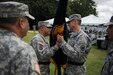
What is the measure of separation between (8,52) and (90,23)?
23.6 metres

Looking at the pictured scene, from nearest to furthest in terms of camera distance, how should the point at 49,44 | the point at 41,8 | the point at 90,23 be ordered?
the point at 49,44 → the point at 90,23 → the point at 41,8

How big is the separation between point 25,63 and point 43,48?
3514mm

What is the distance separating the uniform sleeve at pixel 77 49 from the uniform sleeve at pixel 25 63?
10.3 feet

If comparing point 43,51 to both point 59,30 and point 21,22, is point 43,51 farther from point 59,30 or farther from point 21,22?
point 21,22

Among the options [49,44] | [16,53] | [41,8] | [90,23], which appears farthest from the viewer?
[41,8]

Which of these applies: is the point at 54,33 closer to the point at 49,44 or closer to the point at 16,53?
the point at 49,44

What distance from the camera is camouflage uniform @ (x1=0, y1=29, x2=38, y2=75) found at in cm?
275

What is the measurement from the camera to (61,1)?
Result: 19.4 feet

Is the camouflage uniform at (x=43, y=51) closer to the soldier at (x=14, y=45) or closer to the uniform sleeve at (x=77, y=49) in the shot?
the uniform sleeve at (x=77, y=49)

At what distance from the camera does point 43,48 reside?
6.28m

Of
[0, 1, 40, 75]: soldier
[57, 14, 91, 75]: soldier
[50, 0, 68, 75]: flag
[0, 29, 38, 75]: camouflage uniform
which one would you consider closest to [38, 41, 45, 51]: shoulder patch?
Result: [50, 0, 68, 75]: flag

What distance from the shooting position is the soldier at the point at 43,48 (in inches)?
244

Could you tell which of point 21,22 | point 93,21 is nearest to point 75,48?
point 21,22

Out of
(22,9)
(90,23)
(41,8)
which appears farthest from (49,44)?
(41,8)
